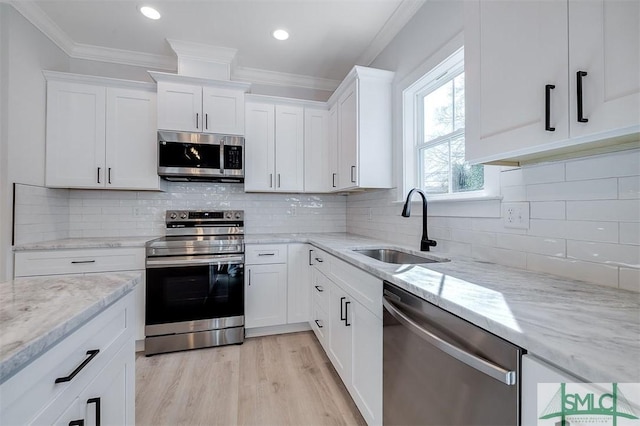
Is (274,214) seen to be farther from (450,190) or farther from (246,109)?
(450,190)

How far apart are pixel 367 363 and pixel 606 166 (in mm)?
1289

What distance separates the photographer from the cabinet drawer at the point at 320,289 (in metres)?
2.16

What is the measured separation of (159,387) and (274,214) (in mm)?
1879

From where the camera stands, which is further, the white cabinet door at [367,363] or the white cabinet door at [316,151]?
the white cabinet door at [316,151]

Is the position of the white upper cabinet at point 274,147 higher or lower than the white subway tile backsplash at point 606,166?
higher

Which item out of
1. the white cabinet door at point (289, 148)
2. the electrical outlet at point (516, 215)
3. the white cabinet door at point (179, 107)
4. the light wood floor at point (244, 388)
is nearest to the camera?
the electrical outlet at point (516, 215)

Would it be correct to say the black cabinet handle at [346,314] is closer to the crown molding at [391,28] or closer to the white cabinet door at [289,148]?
the white cabinet door at [289,148]

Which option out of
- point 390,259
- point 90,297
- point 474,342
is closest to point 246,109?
point 390,259

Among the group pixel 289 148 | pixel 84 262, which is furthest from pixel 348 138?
pixel 84 262

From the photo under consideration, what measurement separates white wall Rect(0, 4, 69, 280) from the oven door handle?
97cm

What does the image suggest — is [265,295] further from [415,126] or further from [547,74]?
[547,74]

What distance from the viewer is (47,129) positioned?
7.96ft

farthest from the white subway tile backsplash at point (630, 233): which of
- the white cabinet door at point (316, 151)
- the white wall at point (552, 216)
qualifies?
the white cabinet door at point (316, 151)

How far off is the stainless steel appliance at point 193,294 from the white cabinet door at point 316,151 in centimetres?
104
